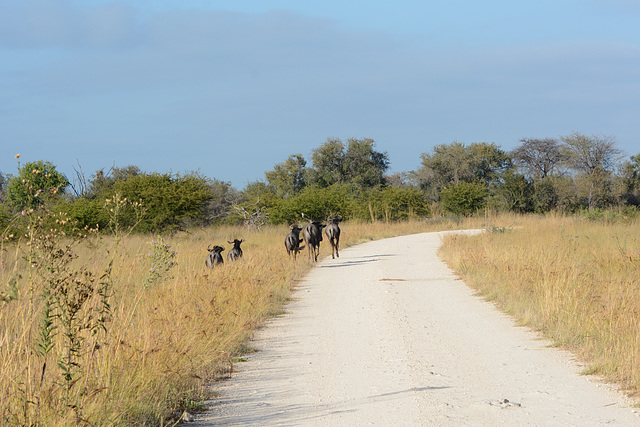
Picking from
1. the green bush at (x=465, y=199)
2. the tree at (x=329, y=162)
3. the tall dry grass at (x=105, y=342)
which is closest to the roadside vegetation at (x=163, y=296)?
the tall dry grass at (x=105, y=342)

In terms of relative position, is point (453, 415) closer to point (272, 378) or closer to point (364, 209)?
point (272, 378)

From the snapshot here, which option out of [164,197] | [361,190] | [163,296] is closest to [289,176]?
[361,190]

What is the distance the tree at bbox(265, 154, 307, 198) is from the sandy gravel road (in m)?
57.3

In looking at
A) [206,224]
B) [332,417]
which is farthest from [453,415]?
[206,224]

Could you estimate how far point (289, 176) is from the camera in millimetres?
69188

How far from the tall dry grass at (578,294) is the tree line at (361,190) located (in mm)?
5273

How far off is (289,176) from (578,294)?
197ft

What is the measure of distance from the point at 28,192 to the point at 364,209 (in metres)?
43.8

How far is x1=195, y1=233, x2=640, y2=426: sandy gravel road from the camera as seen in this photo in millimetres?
4980

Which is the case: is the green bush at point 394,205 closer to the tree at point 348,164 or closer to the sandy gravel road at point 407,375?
the tree at point 348,164

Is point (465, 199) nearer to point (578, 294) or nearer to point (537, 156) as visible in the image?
point (537, 156)

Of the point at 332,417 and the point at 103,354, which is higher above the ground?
the point at 103,354

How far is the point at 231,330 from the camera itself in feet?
26.3

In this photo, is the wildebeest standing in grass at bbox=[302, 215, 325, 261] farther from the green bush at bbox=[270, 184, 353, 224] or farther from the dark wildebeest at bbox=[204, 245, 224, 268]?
the green bush at bbox=[270, 184, 353, 224]
